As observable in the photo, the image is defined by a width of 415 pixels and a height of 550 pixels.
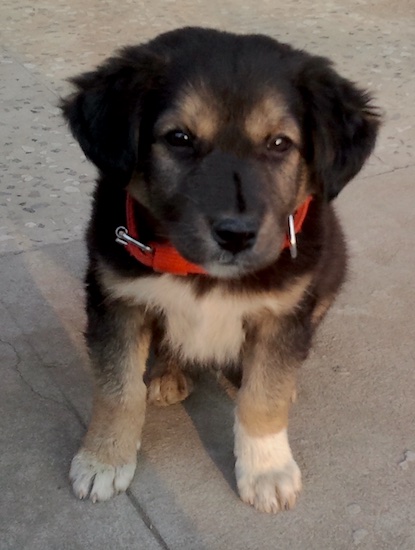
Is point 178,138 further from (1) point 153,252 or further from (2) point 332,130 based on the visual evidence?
(2) point 332,130

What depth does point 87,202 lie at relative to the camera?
212 inches

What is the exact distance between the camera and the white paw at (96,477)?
3328 mm

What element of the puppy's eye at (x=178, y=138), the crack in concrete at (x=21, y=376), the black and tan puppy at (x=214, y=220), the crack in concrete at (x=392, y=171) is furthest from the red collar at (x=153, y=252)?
the crack in concrete at (x=392, y=171)

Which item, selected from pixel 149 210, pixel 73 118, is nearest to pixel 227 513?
pixel 149 210

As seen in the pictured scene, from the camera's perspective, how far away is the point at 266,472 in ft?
11.2

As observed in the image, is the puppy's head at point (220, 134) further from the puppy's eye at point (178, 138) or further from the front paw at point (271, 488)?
the front paw at point (271, 488)

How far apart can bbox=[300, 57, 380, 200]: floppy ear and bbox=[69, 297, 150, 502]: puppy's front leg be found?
0.88m

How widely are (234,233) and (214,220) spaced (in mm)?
77

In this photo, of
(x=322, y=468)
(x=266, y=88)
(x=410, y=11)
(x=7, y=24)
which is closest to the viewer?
(x=266, y=88)

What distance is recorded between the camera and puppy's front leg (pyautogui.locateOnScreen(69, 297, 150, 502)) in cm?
330

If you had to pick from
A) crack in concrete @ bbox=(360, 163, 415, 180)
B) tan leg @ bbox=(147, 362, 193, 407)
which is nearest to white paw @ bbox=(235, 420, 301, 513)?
tan leg @ bbox=(147, 362, 193, 407)

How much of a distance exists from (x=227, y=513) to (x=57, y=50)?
5804mm

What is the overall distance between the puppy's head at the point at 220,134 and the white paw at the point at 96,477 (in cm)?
98

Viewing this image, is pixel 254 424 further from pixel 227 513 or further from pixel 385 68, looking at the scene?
pixel 385 68
